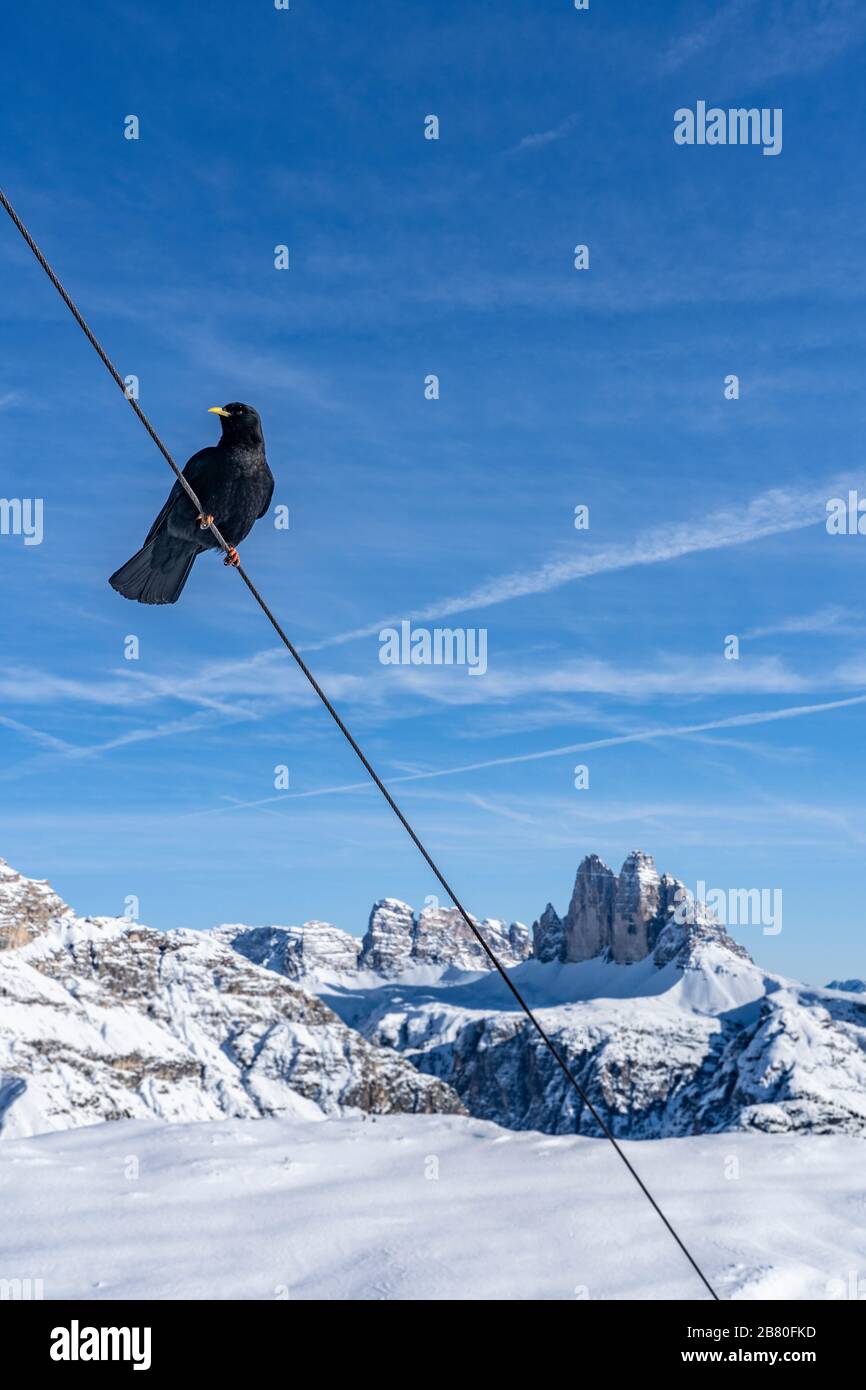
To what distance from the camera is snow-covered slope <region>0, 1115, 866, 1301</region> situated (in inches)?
991

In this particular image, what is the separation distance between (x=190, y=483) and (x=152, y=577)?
1.18m

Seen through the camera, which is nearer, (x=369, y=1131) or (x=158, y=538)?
(x=158, y=538)

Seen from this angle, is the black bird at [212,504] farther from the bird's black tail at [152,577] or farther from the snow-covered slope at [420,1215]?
the snow-covered slope at [420,1215]

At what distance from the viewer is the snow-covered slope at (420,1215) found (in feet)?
82.6

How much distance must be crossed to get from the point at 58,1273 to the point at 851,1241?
22.6 metres

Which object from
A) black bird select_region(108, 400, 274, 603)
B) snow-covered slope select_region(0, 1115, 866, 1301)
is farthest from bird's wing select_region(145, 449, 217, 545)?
snow-covered slope select_region(0, 1115, 866, 1301)

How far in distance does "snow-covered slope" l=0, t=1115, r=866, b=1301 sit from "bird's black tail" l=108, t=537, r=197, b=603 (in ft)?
57.8

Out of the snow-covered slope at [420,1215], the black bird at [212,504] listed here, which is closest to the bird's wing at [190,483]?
the black bird at [212,504]

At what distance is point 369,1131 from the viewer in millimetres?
48031

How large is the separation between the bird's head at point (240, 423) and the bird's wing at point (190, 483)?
308mm

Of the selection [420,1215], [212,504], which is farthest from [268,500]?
[420,1215]
